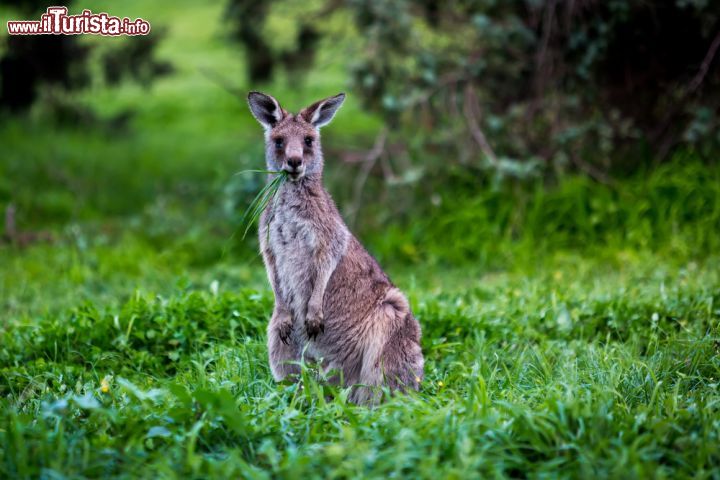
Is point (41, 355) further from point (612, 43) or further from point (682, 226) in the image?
point (612, 43)

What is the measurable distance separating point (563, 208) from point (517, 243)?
592 mm

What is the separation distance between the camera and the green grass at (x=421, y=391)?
295 centimetres

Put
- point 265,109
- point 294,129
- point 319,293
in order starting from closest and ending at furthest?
point 319,293 → point 294,129 → point 265,109

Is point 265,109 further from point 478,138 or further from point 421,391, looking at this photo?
point 478,138

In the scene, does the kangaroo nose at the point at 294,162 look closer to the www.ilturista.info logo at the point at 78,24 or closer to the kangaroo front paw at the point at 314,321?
the kangaroo front paw at the point at 314,321

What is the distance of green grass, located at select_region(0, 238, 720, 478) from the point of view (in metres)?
2.95

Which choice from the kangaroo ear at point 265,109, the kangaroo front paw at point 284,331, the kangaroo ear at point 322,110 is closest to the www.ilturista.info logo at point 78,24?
the kangaroo ear at point 265,109

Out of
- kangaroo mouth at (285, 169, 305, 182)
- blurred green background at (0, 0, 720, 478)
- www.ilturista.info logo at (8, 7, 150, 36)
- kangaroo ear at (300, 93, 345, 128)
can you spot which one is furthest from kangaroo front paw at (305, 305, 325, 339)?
www.ilturista.info logo at (8, 7, 150, 36)

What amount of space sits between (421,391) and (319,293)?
77cm

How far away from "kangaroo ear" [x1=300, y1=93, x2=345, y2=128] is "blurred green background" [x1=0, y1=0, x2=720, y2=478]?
0.89 metres

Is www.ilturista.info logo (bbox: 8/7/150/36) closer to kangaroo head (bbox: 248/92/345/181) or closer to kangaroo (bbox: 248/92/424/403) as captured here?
kangaroo head (bbox: 248/92/345/181)

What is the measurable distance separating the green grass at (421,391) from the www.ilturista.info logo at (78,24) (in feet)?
8.73

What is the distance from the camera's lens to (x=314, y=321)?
418 cm

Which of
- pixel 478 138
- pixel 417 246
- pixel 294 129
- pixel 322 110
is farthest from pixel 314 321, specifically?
pixel 478 138
